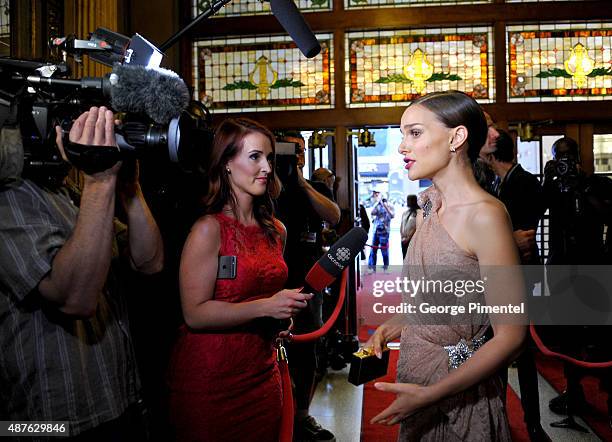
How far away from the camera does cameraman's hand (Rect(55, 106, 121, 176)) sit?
1.05 m

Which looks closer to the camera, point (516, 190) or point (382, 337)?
point (382, 337)

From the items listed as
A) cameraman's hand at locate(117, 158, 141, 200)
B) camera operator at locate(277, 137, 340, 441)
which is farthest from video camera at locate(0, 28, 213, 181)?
camera operator at locate(277, 137, 340, 441)

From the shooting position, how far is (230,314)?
5.16 ft

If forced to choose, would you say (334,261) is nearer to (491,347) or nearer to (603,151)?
(491,347)

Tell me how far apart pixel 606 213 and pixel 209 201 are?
8.44ft

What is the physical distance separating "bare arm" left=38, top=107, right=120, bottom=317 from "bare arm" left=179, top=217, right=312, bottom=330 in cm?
48

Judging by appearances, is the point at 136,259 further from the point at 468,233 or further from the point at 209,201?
the point at 468,233

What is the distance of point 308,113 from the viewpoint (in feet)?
18.1

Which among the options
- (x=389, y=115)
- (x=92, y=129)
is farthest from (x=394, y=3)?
(x=92, y=129)

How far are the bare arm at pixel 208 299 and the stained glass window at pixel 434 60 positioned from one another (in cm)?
416

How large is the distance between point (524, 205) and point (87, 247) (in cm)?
246

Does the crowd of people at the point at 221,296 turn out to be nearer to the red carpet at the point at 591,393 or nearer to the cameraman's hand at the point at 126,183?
the cameraman's hand at the point at 126,183

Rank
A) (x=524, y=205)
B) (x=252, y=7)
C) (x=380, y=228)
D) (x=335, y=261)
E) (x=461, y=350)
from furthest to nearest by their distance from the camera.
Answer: (x=380, y=228), (x=252, y=7), (x=524, y=205), (x=335, y=261), (x=461, y=350)

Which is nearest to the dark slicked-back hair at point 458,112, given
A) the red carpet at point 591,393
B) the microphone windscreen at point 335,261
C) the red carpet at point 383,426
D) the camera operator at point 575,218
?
the microphone windscreen at point 335,261
